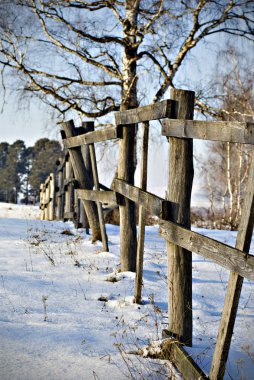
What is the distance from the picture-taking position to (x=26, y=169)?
6034 cm

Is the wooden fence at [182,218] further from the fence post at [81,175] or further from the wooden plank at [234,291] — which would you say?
the fence post at [81,175]

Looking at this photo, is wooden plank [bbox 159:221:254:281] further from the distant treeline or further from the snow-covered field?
the distant treeline

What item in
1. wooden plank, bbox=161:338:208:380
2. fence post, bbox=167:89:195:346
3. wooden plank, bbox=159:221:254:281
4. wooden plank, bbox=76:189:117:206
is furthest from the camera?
wooden plank, bbox=76:189:117:206

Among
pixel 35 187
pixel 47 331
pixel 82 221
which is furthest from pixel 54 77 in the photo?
pixel 35 187

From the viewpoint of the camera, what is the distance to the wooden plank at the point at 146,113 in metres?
Result: 3.27

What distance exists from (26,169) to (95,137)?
56.7 m

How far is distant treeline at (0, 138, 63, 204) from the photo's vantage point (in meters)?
54.8

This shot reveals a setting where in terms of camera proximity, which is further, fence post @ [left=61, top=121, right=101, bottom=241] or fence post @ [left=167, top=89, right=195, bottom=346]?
fence post @ [left=61, top=121, right=101, bottom=241]

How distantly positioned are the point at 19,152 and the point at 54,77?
1998 inches

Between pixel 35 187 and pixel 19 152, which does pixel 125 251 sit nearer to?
pixel 35 187

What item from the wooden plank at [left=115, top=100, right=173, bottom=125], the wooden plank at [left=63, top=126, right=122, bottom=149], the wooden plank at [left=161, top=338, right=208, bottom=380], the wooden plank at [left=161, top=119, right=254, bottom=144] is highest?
the wooden plank at [left=115, top=100, right=173, bottom=125]

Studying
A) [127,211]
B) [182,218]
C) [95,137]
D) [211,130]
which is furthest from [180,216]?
[95,137]

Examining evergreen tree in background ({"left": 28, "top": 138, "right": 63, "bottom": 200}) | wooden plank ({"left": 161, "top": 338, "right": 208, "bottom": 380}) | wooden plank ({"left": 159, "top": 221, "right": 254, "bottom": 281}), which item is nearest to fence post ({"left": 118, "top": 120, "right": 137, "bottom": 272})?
wooden plank ({"left": 159, "top": 221, "right": 254, "bottom": 281})

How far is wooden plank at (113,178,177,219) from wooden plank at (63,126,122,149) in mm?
562
